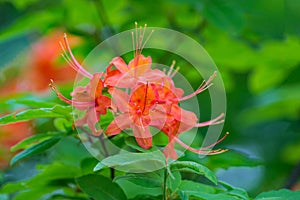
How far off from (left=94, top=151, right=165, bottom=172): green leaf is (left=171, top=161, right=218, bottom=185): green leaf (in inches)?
0.7

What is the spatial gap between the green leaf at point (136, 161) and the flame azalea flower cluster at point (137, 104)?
0.8 inches

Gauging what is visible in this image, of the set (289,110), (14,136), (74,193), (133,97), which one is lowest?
(74,193)

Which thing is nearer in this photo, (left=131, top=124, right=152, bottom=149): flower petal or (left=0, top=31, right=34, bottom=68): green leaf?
(left=131, top=124, right=152, bottom=149): flower petal

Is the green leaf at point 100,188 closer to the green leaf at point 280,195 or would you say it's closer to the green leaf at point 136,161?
the green leaf at point 136,161

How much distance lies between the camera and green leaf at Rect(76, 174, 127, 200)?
0.83m

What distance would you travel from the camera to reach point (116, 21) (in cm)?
180

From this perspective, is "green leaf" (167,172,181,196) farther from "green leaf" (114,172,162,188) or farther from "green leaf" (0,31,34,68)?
"green leaf" (0,31,34,68)

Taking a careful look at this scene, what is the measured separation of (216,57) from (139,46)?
80 cm

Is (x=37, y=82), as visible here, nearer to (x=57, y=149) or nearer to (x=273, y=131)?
(x=57, y=149)

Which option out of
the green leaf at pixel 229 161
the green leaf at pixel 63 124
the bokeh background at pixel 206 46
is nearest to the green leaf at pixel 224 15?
the bokeh background at pixel 206 46

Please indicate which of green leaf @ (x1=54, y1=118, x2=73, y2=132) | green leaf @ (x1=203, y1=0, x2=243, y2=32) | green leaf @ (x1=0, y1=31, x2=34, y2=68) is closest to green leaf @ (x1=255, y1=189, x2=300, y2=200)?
green leaf @ (x1=54, y1=118, x2=73, y2=132)

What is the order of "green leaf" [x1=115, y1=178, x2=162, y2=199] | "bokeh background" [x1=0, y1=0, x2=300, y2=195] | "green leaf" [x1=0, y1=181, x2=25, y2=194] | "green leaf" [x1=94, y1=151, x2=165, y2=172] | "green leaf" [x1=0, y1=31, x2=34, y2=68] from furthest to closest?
"green leaf" [x1=0, y1=31, x2=34, y2=68] → "bokeh background" [x1=0, y1=0, x2=300, y2=195] → "green leaf" [x1=0, y1=181, x2=25, y2=194] → "green leaf" [x1=115, y1=178, x2=162, y2=199] → "green leaf" [x1=94, y1=151, x2=165, y2=172]

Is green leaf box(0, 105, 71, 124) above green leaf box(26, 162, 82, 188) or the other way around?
above

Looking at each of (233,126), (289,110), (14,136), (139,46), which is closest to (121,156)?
(139,46)
